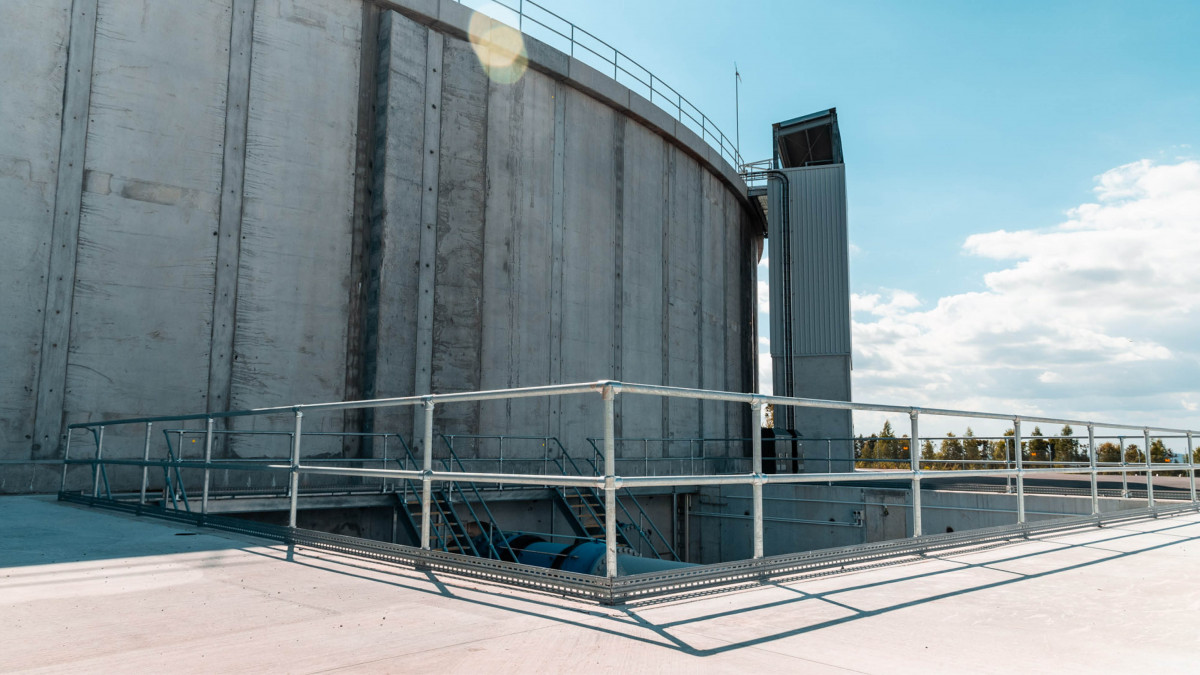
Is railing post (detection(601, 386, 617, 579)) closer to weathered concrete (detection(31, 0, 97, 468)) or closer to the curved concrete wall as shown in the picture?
the curved concrete wall

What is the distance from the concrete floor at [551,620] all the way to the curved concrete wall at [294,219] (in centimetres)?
708

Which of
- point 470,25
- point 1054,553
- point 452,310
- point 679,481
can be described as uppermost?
point 470,25

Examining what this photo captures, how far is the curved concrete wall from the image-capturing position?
1181cm

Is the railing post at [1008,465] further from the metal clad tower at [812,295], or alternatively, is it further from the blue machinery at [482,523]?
the metal clad tower at [812,295]

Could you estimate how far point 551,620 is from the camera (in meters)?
3.70

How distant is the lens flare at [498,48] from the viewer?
16812mm

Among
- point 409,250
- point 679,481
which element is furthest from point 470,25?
point 679,481

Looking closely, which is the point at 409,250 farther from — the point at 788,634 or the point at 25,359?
the point at 788,634

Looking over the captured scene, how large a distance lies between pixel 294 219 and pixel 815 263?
16.9 metres

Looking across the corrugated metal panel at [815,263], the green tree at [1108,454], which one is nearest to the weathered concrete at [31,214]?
the corrugated metal panel at [815,263]

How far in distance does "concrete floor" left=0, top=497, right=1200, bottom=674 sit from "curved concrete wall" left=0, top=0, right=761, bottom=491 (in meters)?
7.08

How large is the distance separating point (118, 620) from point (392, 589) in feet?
4.46

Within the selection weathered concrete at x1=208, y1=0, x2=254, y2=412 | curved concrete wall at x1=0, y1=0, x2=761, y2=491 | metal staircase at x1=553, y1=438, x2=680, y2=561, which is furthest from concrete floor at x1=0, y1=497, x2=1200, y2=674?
metal staircase at x1=553, y1=438, x2=680, y2=561

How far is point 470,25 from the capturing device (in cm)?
1656
